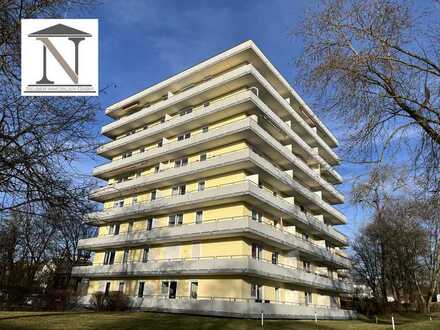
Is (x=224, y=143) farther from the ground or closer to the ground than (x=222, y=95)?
closer to the ground

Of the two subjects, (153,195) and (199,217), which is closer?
(199,217)

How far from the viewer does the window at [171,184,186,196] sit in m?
32.6

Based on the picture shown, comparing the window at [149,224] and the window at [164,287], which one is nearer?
the window at [164,287]

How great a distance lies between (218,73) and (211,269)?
1933 cm

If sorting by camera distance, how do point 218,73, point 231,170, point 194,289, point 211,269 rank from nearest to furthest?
point 211,269 → point 194,289 → point 231,170 → point 218,73

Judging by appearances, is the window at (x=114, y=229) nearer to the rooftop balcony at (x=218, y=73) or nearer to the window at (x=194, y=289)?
the window at (x=194, y=289)

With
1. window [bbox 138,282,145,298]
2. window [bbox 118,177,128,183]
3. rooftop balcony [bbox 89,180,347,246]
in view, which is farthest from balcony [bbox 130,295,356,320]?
window [bbox 118,177,128,183]

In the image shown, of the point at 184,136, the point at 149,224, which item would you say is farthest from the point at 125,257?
the point at 184,136

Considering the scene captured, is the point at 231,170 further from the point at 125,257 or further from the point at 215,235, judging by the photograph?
the point at 125,257

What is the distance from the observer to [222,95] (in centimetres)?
3344

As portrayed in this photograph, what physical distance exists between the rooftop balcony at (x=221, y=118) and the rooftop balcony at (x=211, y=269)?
875cm

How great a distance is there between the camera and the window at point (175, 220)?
31172 mm

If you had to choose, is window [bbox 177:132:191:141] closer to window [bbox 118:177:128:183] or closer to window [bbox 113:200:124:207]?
window [bbox 118:177:128:183]

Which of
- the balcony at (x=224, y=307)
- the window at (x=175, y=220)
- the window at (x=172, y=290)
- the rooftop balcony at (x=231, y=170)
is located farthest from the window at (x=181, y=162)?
the balcony at (x=224, y=307)
